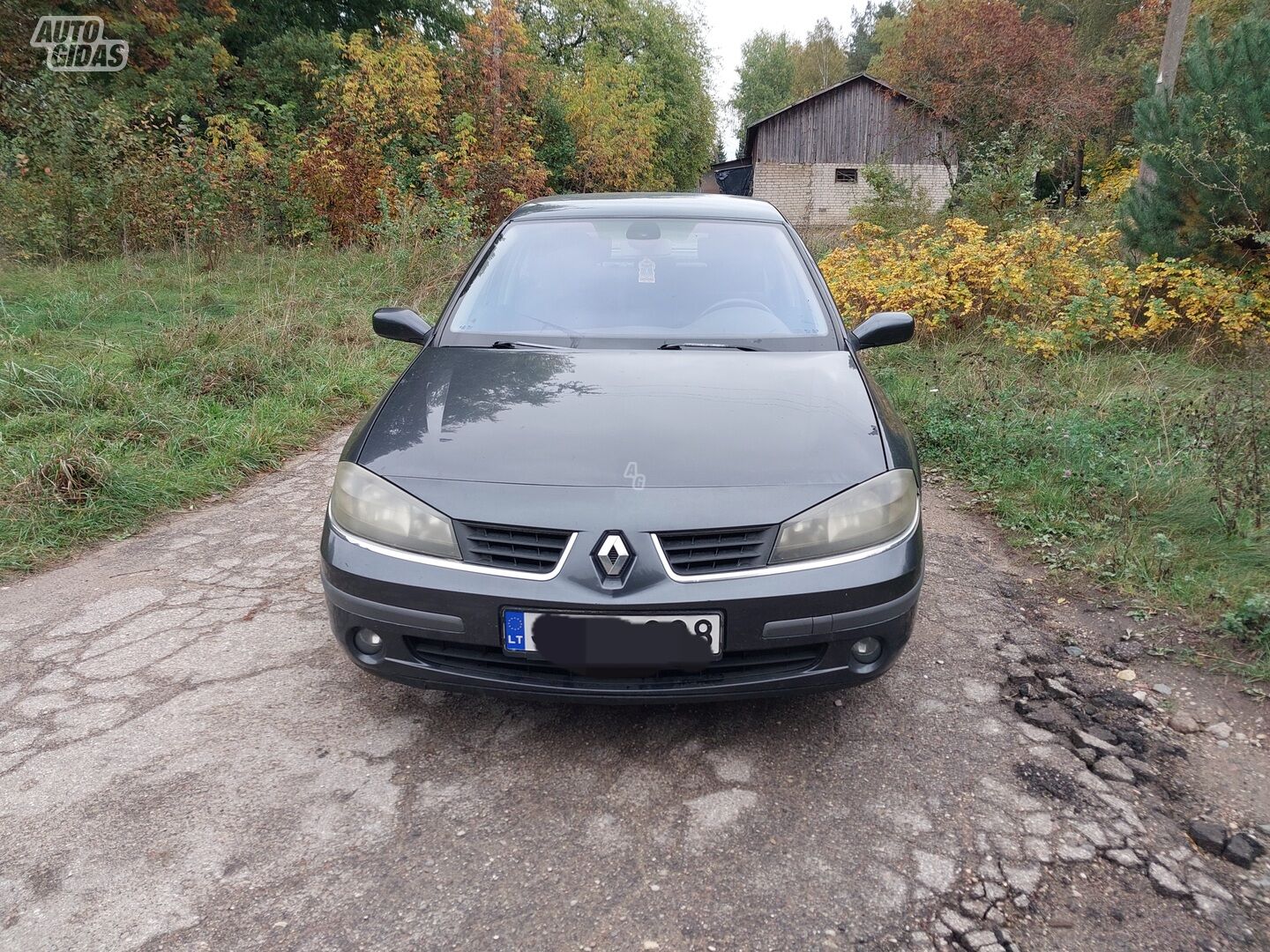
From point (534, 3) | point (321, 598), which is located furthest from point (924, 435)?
point (534, 3)

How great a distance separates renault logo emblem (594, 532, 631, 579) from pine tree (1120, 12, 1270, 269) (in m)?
5.17

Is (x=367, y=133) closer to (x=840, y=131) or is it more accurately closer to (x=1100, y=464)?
(x=1100, y=464)

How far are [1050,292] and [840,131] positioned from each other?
31015mm

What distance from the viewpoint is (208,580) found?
11.1 feet

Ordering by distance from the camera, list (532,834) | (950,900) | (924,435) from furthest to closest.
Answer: (924,435)
(532,834)
(950,900)

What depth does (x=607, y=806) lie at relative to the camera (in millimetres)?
2039

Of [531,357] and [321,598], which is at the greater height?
[531,357]

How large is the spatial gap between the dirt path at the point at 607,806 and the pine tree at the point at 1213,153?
4.39m

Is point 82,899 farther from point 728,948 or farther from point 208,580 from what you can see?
point 208,580

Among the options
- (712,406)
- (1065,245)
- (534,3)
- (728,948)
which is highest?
(534,3)

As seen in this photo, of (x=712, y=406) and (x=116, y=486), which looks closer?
(x=712, y=406)

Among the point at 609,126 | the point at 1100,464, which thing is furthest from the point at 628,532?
the point at 609,126

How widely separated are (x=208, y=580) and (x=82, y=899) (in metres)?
1.81

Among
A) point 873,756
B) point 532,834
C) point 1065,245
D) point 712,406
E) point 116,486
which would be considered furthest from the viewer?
point 1065,245
